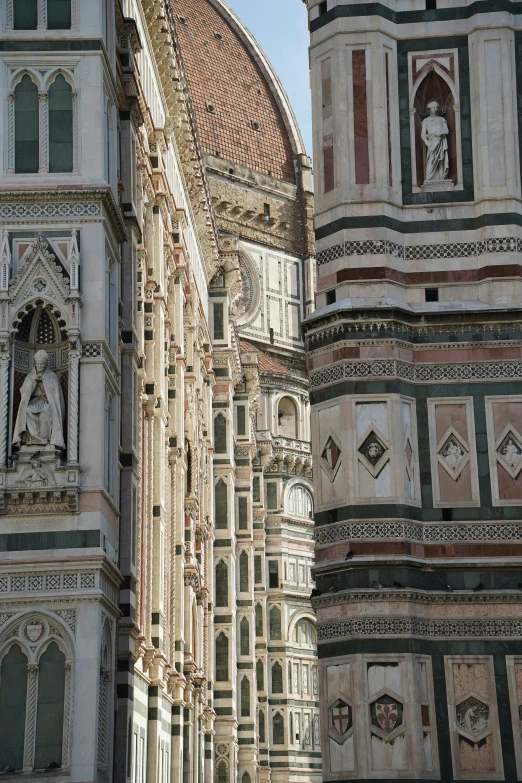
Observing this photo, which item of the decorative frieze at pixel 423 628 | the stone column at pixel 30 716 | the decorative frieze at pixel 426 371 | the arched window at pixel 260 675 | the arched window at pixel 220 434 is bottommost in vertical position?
the stone column at pixel 30 716

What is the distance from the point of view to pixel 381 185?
26.1m

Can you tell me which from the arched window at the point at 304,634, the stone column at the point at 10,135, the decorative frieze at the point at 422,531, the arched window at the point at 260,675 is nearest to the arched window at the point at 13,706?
the decorative frieze at the point at 422,531

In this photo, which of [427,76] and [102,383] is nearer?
[102,383]

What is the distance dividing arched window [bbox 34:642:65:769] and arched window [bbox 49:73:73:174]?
295 inches

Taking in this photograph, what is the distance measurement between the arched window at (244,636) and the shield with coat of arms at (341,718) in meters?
35.0

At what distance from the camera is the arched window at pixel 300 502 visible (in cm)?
7112

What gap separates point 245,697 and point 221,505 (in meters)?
8.86

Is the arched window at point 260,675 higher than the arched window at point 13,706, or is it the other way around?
the arched window at point 260,675

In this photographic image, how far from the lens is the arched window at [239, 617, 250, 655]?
58.7m

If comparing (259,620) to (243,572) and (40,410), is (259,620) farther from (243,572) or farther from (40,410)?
(40,410)

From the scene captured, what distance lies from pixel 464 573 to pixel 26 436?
709 centimetres

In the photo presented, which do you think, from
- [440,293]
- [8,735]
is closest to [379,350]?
[440,293]

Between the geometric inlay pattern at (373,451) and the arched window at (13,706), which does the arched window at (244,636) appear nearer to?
the geometric inlay pattern at (373,451)

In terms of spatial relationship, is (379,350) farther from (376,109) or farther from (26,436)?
(26,436)
